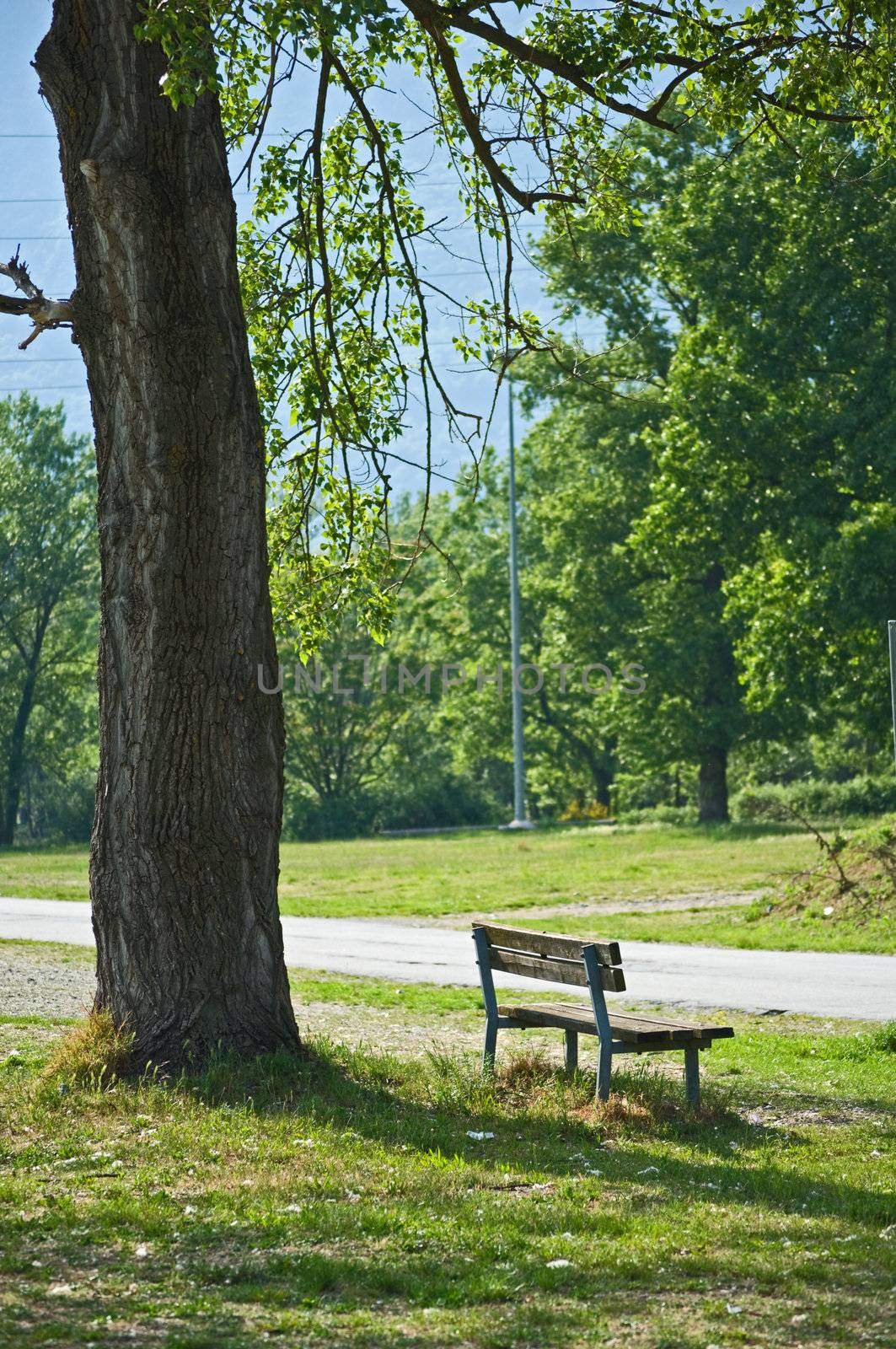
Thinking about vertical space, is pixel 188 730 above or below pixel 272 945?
above

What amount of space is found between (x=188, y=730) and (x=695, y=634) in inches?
1164

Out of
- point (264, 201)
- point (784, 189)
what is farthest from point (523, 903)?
point (784, 189)

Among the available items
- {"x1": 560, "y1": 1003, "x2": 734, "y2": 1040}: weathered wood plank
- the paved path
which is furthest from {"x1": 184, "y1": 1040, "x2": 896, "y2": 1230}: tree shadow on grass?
the paved path

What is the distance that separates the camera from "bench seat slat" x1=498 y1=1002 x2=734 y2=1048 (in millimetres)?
7414

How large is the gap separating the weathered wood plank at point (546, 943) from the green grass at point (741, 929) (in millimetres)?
7257

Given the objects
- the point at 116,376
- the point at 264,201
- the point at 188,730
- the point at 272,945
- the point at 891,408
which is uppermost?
the point at 891,408

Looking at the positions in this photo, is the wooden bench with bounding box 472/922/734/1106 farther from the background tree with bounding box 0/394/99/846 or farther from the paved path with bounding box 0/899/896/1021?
the background tree with bounding box 0/394/99/846

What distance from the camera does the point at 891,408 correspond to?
87.7 ft

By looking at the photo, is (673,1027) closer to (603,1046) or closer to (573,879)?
(603,1046)

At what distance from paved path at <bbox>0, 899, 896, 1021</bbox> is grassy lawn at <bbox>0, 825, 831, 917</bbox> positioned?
315 cm

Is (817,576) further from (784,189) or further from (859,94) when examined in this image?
(859,94)

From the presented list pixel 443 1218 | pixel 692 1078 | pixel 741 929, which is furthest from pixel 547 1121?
pixel 741 929

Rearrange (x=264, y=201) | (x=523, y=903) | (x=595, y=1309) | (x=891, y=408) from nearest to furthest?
(x=595, y=1309)
(x=264, y=201)
(x=523, y=903)
(x=891, y=408)

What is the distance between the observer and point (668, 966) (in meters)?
14.0
